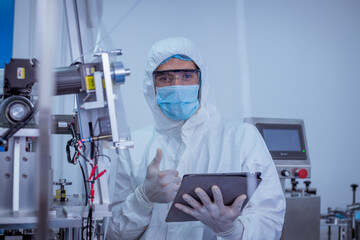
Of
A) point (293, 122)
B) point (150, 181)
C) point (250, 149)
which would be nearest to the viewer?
point (150, 181)

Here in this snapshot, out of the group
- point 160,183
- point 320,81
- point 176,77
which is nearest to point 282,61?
point 320,81

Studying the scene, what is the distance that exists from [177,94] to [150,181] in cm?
34

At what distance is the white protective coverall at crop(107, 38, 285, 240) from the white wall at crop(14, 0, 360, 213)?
58 centimetres

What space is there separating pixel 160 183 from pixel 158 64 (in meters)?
0.46

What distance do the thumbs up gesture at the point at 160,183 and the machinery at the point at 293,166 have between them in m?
0.76

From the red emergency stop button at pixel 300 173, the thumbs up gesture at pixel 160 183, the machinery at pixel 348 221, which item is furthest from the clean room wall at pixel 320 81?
the thumbs up gesture at pixel 160 183

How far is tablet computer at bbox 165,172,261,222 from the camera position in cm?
106

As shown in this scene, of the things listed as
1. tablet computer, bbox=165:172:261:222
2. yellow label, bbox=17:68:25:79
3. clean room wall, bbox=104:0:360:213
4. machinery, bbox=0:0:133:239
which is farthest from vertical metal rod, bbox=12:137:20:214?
clean room wall, bbox=104:0:360:213

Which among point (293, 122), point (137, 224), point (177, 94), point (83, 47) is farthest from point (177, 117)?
point (293, 122)

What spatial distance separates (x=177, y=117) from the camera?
150 centimetres

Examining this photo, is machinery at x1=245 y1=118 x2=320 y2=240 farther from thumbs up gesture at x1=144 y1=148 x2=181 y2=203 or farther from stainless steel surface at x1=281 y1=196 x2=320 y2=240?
thumbs up gesture at x1=144 y1=148 x2=181 y2=203

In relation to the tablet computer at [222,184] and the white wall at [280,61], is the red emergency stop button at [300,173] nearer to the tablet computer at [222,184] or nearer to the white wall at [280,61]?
the white wall at [280,61]

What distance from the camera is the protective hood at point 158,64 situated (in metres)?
1.49

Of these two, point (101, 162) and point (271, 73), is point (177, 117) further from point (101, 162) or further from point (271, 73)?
point (271, 73)
